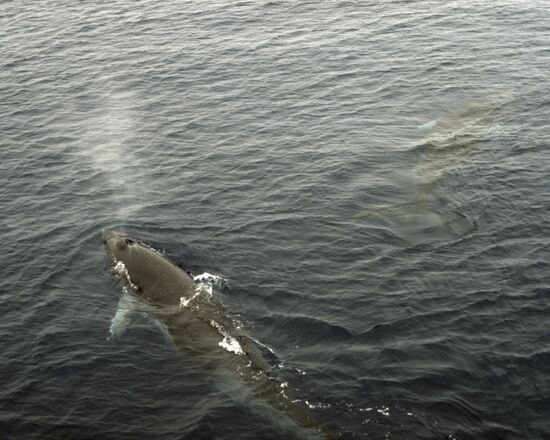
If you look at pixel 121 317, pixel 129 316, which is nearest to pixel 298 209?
pixel 129 316

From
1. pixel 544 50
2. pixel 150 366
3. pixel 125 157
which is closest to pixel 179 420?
pixel 150 366

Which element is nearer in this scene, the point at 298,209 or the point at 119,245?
the point at 119,245

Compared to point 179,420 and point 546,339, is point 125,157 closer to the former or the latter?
point 179,420

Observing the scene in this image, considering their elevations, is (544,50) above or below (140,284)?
below

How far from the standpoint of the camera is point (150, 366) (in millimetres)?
21703

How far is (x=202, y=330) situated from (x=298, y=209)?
8.80 metres

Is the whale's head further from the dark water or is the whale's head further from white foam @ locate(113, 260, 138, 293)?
the dark water

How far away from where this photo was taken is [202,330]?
893 inches

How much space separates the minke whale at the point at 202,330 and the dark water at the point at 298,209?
47cm

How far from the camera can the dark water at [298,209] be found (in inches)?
797

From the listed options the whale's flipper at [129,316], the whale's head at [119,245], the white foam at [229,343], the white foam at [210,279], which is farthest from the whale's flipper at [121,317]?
the white foam at [229,343]

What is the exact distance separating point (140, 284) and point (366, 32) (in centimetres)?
2949

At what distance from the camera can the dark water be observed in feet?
66.4

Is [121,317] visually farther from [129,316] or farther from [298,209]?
[298,209]
